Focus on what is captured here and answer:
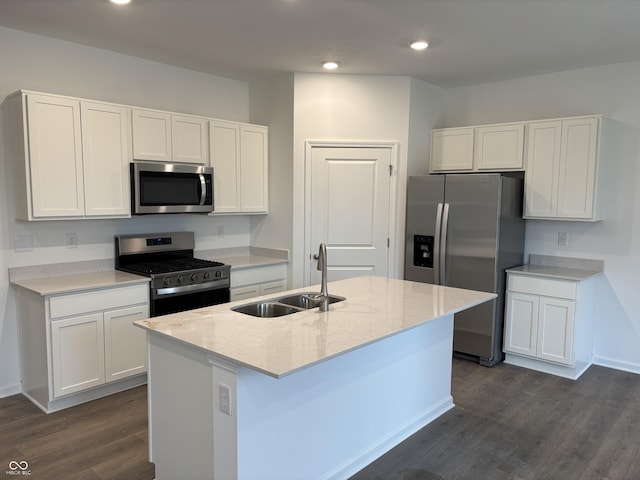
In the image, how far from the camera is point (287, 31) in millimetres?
3348

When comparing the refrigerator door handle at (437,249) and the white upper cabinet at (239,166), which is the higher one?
the white upper cabinet at (239,166)

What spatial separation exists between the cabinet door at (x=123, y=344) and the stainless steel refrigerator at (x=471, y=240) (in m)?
2.54

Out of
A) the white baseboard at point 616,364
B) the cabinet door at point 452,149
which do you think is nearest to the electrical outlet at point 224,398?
the cabinet door at point 452,149

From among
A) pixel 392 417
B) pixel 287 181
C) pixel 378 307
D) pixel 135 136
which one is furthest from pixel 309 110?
pixel 392 417

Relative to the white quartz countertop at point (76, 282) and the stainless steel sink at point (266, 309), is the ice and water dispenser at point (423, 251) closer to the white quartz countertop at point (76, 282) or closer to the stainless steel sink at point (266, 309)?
the stainless steel sink at point (266, 309)

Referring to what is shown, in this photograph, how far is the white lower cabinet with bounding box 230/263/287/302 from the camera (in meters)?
4.33

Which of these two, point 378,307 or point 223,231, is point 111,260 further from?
point 378,307

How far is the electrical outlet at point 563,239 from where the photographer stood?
4.43 meters

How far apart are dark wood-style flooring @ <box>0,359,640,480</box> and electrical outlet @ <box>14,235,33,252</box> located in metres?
1.11

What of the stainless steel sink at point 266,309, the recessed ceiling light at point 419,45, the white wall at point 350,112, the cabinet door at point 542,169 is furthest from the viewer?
the white wall at point 350,112

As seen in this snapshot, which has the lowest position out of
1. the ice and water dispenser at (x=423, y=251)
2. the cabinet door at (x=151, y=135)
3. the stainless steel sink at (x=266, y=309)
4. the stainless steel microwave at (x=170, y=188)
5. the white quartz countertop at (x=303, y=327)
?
the stainless steel sink at (x=266, y=309)

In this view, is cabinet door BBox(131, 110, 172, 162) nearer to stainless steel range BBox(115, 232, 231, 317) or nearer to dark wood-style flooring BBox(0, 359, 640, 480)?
stainless steel range BBox(115, 232, 231, 317)

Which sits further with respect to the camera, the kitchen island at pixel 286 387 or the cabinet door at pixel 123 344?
the cabinet door at pixel 123 344

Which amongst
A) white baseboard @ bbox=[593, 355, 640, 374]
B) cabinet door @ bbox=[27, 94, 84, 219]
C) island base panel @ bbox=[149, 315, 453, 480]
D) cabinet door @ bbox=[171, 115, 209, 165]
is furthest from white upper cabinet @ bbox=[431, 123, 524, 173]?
cabinet door @ bbox=[27, 94, 84, 219]
